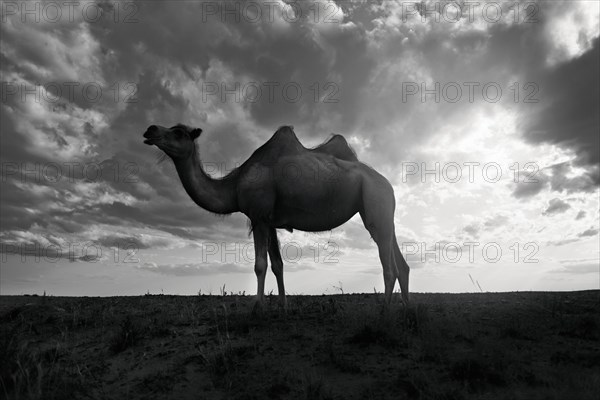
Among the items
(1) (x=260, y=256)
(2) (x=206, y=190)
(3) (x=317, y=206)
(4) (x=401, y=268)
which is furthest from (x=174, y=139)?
(4) (x=401, y=268)

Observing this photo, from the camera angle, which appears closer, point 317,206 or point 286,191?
point 286,191

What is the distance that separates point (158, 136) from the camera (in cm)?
955

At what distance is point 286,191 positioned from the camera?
942 cm

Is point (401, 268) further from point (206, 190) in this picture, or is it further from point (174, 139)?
point (174, 139)

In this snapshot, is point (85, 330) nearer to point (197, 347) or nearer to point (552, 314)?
point (197, 347)

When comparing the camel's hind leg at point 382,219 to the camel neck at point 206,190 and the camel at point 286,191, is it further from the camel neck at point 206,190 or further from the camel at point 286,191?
the camel neck at point 206,190

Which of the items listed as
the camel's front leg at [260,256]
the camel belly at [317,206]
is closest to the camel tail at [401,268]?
the camel belly at [317,206]

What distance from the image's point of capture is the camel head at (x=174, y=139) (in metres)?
9.52

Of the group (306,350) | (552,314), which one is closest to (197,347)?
(306,350)

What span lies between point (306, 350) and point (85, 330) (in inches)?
202

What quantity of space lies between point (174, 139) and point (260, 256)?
316 cm

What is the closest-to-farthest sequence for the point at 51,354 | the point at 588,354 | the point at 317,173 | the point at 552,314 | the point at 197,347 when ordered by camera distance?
the point at 588,354 < the point at 197,347 < the point at 51,354 < the point at 552,314 < the point at 317,173

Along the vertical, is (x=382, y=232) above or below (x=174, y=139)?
below

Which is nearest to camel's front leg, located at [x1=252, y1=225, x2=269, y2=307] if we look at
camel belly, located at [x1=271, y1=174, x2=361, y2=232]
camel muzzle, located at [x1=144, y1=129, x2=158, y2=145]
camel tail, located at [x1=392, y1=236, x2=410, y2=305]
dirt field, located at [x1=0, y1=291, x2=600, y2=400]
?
dirt field, located at [x1=0, y1=291, x2=600, y2=400]
